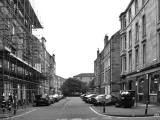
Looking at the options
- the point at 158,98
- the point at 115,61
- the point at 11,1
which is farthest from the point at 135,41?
the point at 115,61

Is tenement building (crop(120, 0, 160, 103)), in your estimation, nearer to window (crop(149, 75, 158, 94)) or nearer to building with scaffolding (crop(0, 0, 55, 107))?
window (crop(149, 75, 158, 94))

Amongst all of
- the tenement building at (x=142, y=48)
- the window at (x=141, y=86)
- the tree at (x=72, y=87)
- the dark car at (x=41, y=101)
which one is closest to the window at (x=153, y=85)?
the tenement building at (x=142, y=48)

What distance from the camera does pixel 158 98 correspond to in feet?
99.8

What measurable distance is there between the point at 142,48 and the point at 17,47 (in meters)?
14.4

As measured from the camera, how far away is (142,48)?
127 ft

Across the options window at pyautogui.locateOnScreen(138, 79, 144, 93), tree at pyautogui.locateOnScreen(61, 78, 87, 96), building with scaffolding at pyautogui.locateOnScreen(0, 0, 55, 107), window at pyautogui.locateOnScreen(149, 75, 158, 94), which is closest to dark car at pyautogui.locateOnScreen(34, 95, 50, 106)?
building with scaffolding at pyautogui.locateOnScreen(0, 0, 55, 107)

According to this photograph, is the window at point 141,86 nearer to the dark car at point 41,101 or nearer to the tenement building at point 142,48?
the tenement building at point 142,48

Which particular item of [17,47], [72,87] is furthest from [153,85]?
[72,87]

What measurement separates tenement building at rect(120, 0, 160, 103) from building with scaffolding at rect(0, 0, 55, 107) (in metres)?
12.7

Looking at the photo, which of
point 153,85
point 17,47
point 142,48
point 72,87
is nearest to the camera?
point 153,85

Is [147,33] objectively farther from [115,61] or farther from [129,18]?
[115,61]

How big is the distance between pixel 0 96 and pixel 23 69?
10.7m

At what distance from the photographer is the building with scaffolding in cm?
2858

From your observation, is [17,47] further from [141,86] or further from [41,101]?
[141,86]
